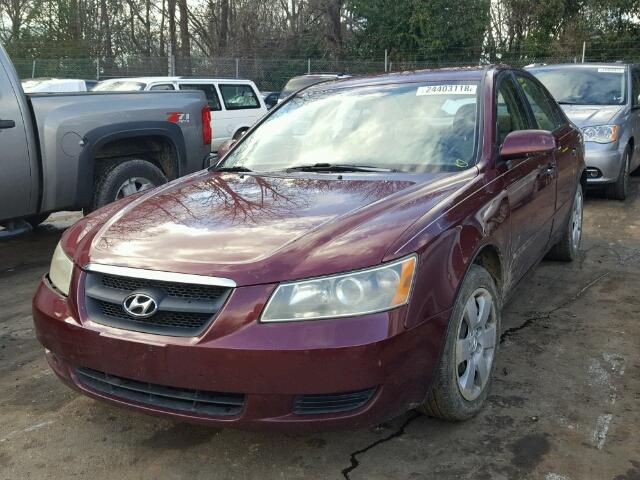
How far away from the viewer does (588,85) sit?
27.9 ft

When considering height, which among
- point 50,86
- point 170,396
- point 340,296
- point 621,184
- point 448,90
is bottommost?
point 170,396

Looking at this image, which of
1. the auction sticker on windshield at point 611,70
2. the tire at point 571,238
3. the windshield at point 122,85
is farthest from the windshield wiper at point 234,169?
the windshield at point 122,85

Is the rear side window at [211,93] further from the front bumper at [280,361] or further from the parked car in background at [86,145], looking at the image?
the front bumper at [280,361]

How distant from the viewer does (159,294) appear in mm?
2438

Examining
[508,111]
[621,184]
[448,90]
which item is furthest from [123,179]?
[621,184]

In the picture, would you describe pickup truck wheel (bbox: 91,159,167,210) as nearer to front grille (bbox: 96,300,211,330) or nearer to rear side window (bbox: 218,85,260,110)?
front grille (bbox: 96,300,211,330)

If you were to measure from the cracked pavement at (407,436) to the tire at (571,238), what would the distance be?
4.38 ft

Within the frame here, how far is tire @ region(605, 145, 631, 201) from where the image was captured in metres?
7.88

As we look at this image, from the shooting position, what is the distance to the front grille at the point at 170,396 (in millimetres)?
2398

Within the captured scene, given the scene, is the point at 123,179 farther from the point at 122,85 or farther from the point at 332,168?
the point at 122,85

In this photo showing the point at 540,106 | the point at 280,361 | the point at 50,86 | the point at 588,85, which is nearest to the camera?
the point at 280,361

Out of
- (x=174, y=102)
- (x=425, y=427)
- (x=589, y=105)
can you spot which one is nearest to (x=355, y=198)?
(x=425, y=427)

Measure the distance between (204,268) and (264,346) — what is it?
376 mm

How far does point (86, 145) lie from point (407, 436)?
12.8ft
